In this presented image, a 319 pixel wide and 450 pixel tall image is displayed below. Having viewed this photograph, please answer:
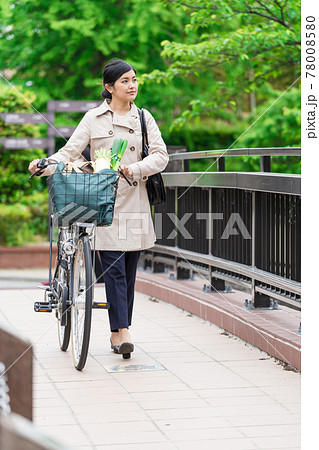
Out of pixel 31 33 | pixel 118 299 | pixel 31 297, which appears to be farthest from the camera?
pixel 31 33

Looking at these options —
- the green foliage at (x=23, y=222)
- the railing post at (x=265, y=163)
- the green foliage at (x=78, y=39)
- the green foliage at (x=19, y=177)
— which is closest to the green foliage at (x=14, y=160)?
the green foliage at (x=19, y=177)

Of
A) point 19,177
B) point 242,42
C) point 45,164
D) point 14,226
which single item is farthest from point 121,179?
point 19,177

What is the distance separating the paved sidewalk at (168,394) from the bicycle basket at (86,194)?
0.95 meters

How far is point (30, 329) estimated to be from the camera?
6402 mm

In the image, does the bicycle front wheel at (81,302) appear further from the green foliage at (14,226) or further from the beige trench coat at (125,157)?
the green foliage at (14,226)

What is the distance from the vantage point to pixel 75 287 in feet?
16.9

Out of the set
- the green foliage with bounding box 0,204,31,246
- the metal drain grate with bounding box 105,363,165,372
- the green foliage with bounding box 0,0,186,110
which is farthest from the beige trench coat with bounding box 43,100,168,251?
the green foliage with bounding box 0,0,186,110

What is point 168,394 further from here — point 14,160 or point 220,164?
point 14,160

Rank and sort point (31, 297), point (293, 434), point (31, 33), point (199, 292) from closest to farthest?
point (293, 434), point (199, 292), point (31, 297), point (31, 33)

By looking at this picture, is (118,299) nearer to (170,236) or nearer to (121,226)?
(121,226)

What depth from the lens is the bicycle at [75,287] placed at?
483cm

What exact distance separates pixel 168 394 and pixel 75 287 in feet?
3.41

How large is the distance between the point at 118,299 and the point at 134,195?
2.22 ft
